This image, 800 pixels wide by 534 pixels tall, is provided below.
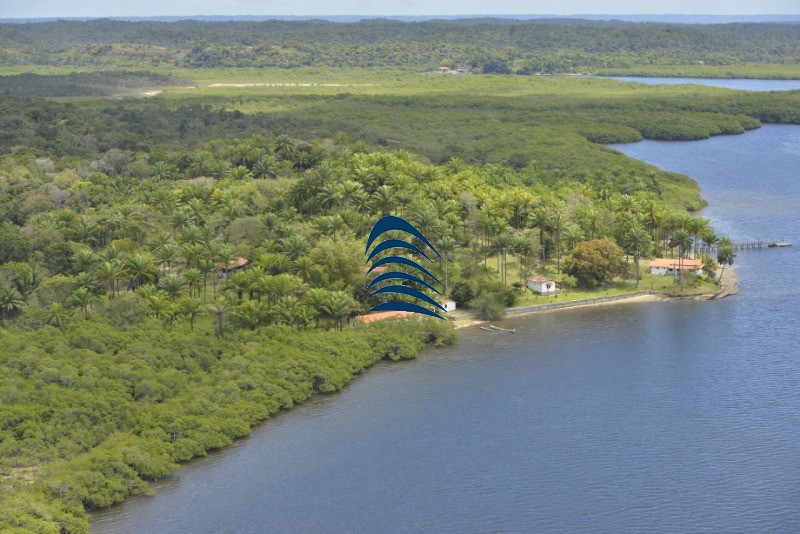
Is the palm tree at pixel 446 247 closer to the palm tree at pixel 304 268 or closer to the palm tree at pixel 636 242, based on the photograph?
the palm tree at pixel 304 268

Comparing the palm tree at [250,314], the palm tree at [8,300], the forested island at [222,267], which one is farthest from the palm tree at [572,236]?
the palm tree at [8,300]

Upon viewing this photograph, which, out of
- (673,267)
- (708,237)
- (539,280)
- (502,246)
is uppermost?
(708,237)

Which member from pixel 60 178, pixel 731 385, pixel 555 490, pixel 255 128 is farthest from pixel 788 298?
pixel 255 128

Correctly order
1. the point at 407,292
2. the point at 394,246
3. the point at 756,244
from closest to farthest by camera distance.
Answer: the point at 407,292
the point at 394,246
the point at 756,244

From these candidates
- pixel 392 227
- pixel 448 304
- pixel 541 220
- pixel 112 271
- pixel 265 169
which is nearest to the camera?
pixel 112 271

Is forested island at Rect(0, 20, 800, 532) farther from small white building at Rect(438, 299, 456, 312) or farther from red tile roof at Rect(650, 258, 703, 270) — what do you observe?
red tile roof at Rect(650, 258, 703, 270)

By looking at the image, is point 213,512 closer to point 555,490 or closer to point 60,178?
point 555,490

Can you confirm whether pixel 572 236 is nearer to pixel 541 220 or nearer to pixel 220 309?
pixel 541 220

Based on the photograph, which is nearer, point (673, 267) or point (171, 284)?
point (171, 284)

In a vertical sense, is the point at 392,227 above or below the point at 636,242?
above

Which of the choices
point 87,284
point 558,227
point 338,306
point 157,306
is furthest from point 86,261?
point 558,227
